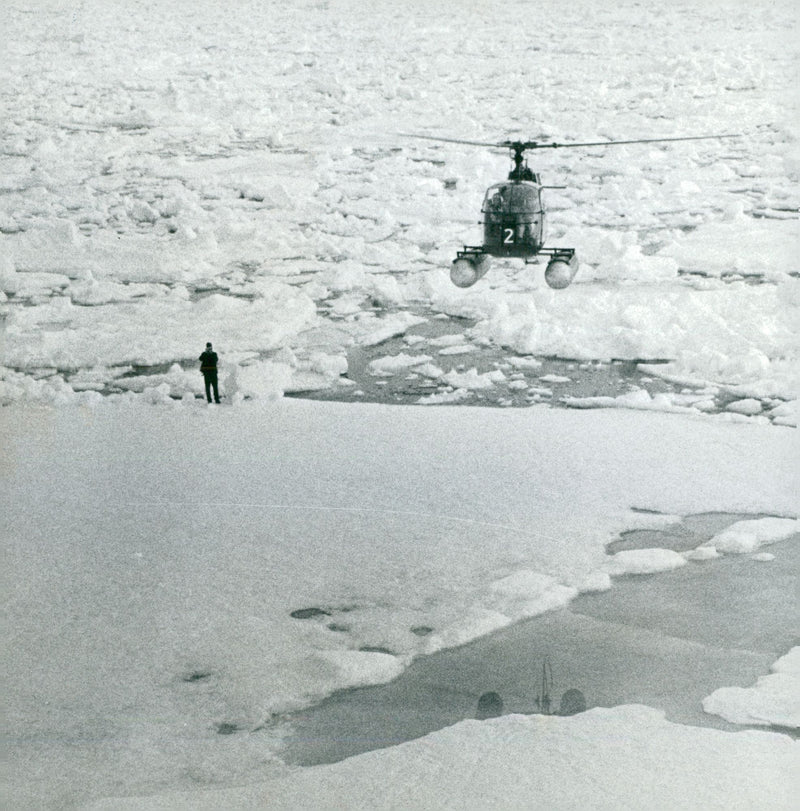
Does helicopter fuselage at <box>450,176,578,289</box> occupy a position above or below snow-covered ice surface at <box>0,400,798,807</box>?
above

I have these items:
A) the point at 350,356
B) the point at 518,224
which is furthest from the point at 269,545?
the point at 350,356

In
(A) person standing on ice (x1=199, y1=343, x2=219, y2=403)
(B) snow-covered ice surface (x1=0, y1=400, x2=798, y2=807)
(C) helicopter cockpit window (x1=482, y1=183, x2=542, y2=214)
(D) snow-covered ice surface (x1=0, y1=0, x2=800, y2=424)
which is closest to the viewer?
(B) snow-covered ice surface (x1=0, y1=400, x2=798, y2=807)

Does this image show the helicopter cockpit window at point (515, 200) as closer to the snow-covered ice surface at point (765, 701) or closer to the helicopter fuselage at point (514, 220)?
the helicopter fuselage at point (514, 220)

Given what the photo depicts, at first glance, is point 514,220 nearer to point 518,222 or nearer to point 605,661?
point 518,222

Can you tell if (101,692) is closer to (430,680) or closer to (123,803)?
(123,803)

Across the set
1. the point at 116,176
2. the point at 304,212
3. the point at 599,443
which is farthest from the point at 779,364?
the point at 116,176

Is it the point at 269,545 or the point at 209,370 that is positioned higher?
the point at 209,370

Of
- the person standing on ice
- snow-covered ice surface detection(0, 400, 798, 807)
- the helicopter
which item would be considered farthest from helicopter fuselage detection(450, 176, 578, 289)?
the person standing on ice

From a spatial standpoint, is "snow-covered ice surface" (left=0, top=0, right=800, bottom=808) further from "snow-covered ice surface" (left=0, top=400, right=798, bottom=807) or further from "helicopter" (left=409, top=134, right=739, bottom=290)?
"helicopter" (left=409, top=134, right=739, bottom=290)
